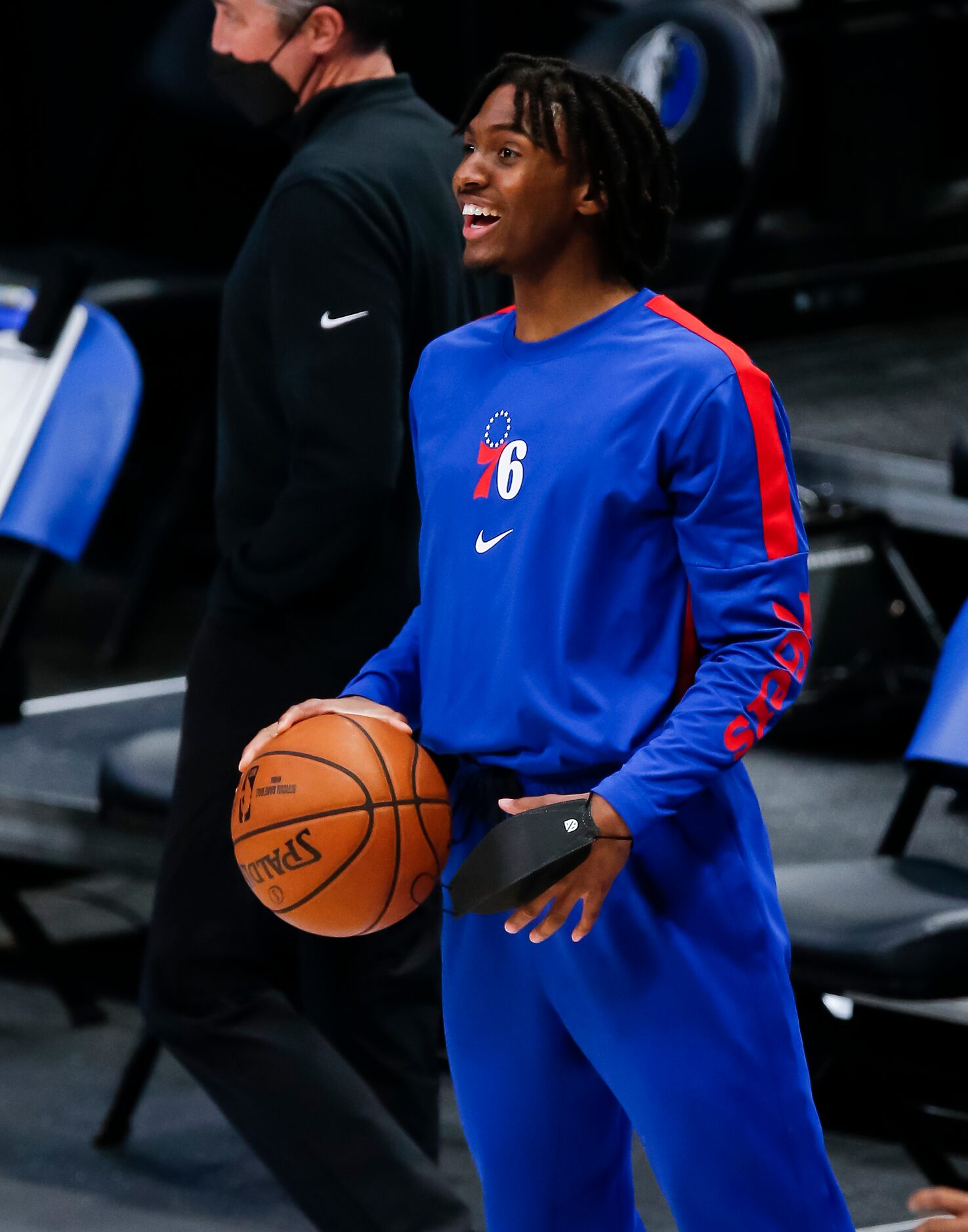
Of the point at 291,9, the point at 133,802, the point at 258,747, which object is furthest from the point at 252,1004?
the point at 291,9

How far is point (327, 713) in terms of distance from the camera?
215cm

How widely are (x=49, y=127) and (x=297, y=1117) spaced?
4.32m

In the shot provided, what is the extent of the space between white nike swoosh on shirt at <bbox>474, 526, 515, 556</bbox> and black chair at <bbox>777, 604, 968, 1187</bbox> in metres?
1.03

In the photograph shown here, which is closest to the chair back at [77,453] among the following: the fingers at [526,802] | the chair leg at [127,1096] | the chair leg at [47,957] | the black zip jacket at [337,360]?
the chair leg at [47,957]

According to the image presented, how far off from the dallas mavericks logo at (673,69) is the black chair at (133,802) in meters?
1.99

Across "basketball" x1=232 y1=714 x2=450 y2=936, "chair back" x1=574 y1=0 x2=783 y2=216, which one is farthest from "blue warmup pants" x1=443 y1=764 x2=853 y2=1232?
"chair back" x1=574 y1=0 x2=783 y2=216

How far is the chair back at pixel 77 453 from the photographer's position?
3.80 m

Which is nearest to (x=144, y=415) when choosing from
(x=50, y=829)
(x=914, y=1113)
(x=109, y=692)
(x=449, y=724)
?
(x=109, y=692)

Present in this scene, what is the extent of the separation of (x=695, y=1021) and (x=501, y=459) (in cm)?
54

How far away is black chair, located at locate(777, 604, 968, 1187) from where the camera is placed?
9.18 feet

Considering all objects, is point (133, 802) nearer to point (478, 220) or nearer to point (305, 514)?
point (305, 514)

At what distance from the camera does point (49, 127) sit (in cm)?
631

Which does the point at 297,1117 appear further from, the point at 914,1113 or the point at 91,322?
the point at 91,322

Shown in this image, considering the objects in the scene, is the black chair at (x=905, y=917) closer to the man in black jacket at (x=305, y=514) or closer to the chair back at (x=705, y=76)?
the man in black jacket at (x=305, y=514)
